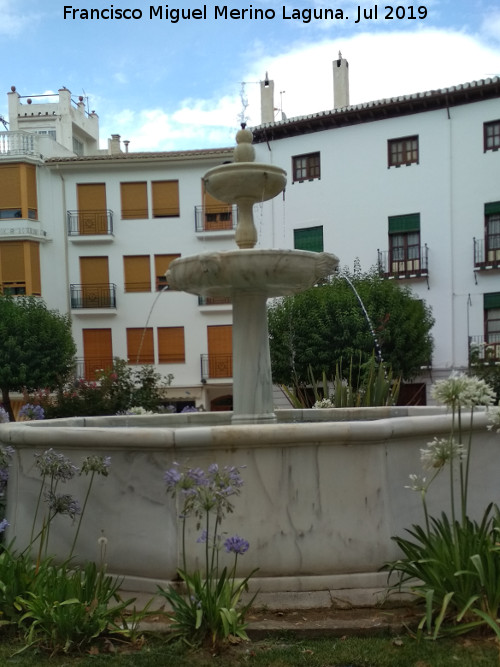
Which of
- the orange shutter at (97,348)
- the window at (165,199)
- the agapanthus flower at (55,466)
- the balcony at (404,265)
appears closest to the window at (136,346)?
the orange shutter at (97,348)

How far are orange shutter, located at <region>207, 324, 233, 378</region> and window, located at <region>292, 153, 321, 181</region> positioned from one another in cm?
711

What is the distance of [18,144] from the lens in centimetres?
3262

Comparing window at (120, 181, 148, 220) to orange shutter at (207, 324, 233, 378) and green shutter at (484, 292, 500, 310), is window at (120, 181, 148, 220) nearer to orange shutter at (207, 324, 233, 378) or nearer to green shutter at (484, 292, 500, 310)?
orange shutter at (207, 324, 233, 378)

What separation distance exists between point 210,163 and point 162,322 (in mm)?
7262

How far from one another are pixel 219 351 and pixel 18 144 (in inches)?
499

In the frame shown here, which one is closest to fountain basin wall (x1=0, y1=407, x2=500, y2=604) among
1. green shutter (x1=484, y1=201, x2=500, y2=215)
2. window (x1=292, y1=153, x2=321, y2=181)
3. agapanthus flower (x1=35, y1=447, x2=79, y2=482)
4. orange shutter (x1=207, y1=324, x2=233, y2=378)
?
agapanthus flower (x1=35, y1=447, x2=79, y2=482)

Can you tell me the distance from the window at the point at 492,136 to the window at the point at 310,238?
6874 mm

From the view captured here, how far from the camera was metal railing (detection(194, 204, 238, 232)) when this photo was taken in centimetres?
3262

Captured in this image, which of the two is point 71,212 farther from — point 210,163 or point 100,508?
point 100,508

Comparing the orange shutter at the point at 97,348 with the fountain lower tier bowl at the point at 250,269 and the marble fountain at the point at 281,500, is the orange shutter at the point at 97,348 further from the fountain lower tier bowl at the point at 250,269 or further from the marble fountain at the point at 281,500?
the marble fountain at the point at 281,500

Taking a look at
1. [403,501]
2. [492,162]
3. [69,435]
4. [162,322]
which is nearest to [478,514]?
[403,501]

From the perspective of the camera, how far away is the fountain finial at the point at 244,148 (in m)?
6.52

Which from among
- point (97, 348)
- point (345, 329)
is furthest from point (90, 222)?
point (345, 329)

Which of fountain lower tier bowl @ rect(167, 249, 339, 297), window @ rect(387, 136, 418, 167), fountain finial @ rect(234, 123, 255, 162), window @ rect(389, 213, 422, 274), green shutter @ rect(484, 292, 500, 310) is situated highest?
window @ rect(387, 136, 418, 167)
